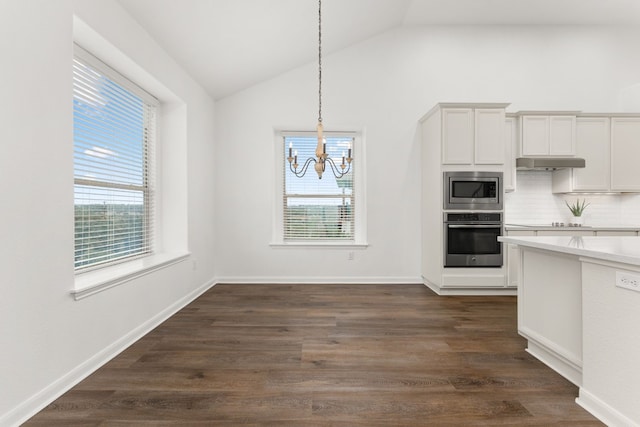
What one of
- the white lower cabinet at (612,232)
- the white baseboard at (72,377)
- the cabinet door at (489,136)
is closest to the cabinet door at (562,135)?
the cabinet door at (489,136)

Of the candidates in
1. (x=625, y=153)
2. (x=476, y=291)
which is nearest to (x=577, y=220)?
(x=625, y=153)

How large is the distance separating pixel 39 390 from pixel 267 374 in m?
1.21

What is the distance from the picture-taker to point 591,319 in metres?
1.69

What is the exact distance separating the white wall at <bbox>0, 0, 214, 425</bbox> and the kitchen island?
284 centimetres

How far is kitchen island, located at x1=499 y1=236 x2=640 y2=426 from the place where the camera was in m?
1.48

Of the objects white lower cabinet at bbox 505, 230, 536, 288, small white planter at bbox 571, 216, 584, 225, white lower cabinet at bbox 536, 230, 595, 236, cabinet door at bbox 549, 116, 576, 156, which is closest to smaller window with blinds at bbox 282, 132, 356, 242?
white lower cabinet at bbox 505, 230, 536, 288

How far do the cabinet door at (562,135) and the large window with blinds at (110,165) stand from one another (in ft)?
15.7

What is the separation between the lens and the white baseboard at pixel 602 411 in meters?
1.50

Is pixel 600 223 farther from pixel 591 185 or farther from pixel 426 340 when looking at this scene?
pixel 426 340

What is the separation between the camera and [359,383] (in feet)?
6.40

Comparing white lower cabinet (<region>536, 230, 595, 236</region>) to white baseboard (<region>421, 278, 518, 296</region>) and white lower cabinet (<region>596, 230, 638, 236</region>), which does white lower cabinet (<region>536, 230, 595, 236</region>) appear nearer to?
white lower cabinet (<region>596, 230, 638, 236</region>)

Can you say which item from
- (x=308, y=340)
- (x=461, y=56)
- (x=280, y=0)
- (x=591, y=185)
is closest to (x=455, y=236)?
(x=591, y=185)

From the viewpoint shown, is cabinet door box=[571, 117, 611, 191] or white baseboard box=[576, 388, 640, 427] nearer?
white baseboard box=[576, 388, 640, 427]

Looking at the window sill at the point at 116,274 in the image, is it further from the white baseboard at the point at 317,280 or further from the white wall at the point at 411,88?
the white wall at the point at 411,88
